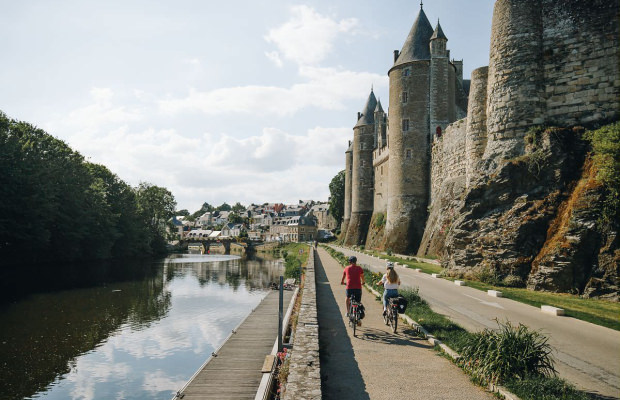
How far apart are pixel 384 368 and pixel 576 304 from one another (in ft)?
28.9

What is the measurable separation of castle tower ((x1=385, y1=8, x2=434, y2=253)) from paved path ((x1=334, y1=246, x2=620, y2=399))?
21.8 meters

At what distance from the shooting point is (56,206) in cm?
3709

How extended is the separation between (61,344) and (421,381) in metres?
14.1

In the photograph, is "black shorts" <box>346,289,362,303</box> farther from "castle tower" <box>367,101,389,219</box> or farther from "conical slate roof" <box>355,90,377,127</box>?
"conical slate roof" <box>355,90,377,127</box>

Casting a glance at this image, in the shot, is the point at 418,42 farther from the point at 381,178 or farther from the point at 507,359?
the point at 507,359

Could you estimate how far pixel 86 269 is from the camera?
38.3 m

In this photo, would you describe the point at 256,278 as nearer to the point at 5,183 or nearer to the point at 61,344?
the point at 5,183

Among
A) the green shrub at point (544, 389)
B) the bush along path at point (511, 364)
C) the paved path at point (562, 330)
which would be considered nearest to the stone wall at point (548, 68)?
the paved path at point (562, 330)

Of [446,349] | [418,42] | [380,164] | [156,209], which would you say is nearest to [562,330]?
[446,349]

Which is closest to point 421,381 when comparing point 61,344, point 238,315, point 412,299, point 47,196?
point 412,299

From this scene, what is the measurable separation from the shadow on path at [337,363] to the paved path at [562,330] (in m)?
3.21

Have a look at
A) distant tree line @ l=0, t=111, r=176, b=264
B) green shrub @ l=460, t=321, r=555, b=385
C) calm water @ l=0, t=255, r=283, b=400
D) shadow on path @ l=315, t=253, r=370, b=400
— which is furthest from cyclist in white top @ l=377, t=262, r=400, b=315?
distant tree line @ l=0, t=111, r=176, b=264

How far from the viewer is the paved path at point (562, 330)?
22.6 ft

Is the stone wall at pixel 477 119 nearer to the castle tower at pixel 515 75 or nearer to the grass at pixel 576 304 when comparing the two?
the castle tower at pixel 515 75
